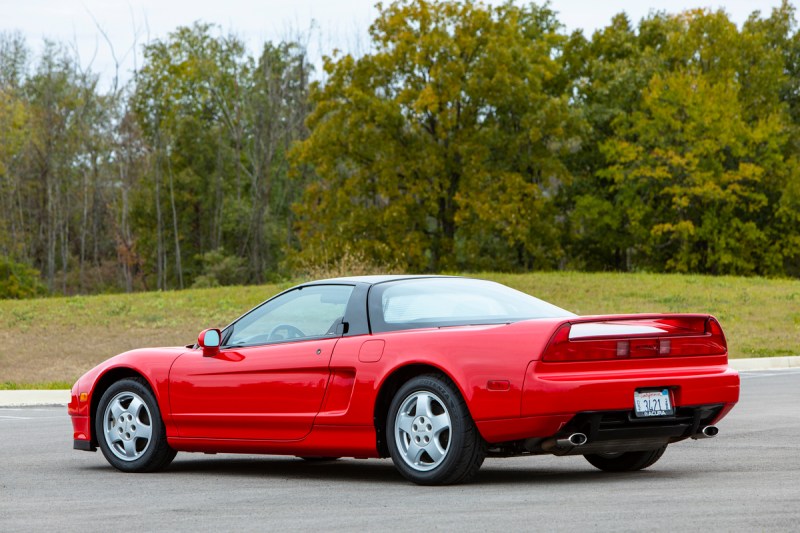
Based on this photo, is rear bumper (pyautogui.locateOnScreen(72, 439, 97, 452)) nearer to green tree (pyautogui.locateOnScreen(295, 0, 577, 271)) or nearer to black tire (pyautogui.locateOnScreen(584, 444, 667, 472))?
black tire (pyautogui.locateOnScreen(584, 444, 667, 472))

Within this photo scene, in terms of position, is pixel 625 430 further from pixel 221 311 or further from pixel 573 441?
pixel 221 311

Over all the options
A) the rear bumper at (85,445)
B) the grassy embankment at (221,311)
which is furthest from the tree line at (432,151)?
the rear bumper at (85,445)

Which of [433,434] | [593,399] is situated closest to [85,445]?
[433,434]

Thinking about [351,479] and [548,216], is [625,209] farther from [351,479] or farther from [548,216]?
[351,479]

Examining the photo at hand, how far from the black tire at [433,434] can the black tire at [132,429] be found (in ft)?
6.95

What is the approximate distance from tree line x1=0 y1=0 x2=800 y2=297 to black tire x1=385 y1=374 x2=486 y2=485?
36.0 metres

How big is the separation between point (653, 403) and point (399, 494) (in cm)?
163

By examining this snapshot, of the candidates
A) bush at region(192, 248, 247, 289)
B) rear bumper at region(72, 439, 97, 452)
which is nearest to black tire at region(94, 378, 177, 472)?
rear bumper at region(72, 439, 97, 452)

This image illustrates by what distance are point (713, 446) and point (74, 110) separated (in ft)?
224

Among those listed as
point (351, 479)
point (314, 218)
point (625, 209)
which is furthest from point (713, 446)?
point (625, 209)

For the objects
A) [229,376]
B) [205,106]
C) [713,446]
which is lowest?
[713,446]

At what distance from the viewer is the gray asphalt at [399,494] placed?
6453mm

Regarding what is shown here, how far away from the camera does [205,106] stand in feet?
239

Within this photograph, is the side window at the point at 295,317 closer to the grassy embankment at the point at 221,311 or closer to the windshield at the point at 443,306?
the windshield at the point at 443,306
